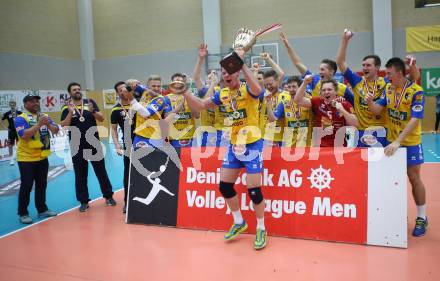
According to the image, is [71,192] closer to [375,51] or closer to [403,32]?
[375,51]

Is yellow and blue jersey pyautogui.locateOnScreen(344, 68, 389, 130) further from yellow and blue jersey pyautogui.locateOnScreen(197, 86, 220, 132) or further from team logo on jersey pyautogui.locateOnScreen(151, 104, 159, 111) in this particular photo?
team logo on jersey pyautogui.locateOnScreen(151, 104, 159, 111)

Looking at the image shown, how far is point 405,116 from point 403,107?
0.10 metres

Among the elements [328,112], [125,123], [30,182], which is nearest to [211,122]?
[125,123]

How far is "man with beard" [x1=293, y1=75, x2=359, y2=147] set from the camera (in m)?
4.41

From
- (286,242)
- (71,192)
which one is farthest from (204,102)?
(71,192)

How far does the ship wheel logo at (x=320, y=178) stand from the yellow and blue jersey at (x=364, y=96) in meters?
0.83

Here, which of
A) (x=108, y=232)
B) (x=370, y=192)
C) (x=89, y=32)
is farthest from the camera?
(x=89, y=32)

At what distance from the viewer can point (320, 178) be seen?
431 centimetres

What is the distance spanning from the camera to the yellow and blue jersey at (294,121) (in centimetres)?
504

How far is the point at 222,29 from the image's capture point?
17656 millimetres

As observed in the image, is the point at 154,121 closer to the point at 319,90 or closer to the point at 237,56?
the point at 237,56

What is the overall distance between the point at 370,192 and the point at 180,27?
1597 cm

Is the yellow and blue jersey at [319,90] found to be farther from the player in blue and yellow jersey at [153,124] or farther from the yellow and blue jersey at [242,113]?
the player in blue and yellow jersey at [153,124]

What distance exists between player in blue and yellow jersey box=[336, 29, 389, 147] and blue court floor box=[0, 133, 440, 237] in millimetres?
4145
